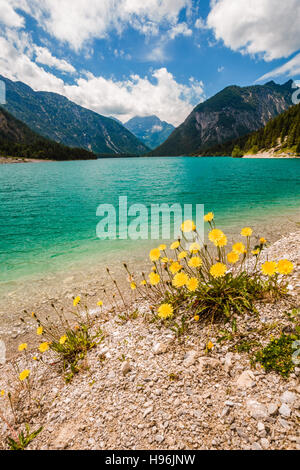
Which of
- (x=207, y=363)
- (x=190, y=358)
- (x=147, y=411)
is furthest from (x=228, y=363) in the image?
(x=147, y=411)

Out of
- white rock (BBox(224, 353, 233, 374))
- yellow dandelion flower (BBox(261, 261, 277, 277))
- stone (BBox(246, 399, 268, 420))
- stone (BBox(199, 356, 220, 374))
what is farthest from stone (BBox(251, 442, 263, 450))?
yellow dandelion flower (BBox(261, 261, 277, 277))

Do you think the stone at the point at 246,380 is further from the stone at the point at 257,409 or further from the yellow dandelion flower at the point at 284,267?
the yellow dandelion flower at the point at 284,267

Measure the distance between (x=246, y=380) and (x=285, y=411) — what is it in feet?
1.85

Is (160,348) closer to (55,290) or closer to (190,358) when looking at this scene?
(190,358)

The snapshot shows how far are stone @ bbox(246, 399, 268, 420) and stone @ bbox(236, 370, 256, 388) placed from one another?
0.22m

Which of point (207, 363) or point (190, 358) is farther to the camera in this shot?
point (190, 358)

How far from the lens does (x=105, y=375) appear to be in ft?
12.8

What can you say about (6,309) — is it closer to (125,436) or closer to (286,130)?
(125,436)

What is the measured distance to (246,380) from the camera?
302cm

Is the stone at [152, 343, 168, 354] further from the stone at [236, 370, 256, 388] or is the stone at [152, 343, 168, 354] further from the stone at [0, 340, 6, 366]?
the stone at [0, 340, 6, 366]

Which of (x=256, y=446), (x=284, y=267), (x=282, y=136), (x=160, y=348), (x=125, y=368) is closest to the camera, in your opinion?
(x=256, y=446)

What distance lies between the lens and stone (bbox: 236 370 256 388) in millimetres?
2961

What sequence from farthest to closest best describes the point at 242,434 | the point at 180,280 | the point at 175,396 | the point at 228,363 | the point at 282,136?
1. the point at 282,136
2. the point at 180,280
3. the point at 228,363
4. the point at 175,396
5. the point at 242,434
